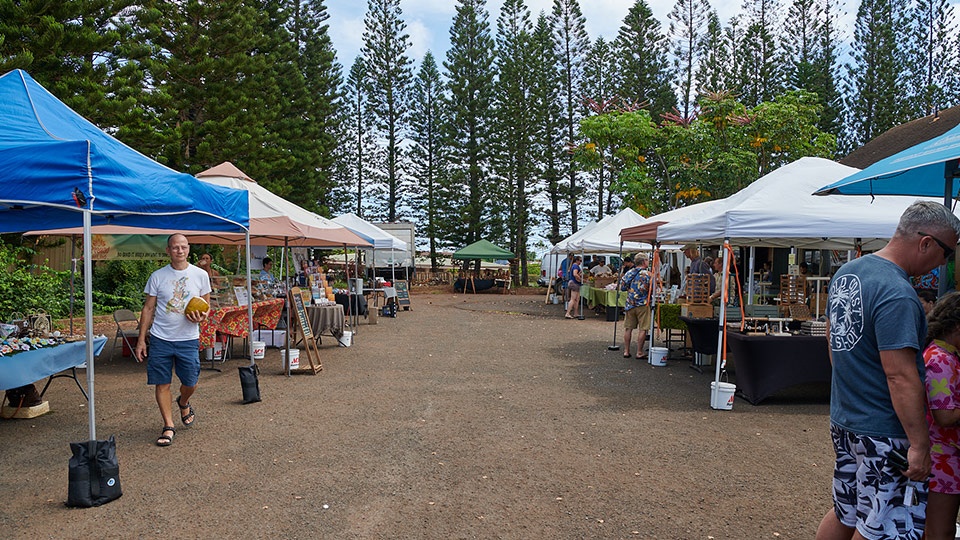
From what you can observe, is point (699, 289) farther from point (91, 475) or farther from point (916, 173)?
point (91, 475)

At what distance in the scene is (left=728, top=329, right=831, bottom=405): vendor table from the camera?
6.23 meters

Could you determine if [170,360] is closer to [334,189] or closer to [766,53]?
[766,53]

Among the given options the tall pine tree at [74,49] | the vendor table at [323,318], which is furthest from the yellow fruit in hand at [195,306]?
the tall pine tree at [74,49]

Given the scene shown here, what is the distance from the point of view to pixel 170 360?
4754 mm

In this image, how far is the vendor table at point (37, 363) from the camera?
4.45m

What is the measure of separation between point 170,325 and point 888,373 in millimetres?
4421

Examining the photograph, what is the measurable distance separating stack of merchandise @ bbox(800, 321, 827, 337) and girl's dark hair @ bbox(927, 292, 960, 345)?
4.34 metres

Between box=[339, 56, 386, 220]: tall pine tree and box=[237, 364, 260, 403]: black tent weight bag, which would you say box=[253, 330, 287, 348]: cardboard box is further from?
box=[339, 56, 386, 220]: tall pine tree

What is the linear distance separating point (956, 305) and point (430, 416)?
4252mm

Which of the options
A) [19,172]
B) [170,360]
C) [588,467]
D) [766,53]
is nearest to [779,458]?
[588,467]

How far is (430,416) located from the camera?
19.0 feet

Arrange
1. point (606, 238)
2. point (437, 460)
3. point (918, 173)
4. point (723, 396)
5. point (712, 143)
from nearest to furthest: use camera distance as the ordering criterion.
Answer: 1. point (918, 173)
2. point (437, 460)
3. point (723, 396)
4. point (712, 143)
5. point (606, 238)

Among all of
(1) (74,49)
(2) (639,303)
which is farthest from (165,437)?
(1) (74,49)

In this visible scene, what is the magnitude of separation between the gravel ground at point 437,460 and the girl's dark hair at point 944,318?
1.53 meters
